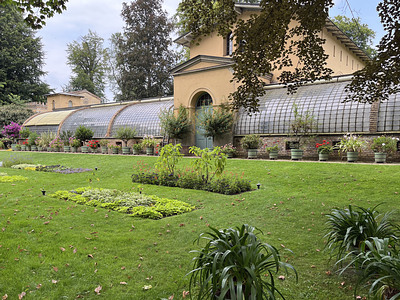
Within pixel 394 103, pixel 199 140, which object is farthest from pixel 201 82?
pixel 394 103

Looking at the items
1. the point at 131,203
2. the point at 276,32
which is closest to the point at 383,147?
the point at 276,32

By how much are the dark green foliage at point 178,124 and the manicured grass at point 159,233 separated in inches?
331

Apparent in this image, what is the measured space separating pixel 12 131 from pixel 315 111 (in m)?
30.1

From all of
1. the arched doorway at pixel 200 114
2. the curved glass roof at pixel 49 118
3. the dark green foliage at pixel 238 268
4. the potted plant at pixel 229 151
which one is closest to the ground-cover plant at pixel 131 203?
the dark green foliage at pixel 238 268

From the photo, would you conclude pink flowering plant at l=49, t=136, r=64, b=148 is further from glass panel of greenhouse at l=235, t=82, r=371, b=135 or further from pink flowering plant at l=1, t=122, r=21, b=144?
glass panel of greenhouse at l=235, t=82, r=371, b=135

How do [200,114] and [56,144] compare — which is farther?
[56,144]

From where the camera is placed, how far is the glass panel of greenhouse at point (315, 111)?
13742 millimetres

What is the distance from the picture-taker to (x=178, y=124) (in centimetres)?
1817

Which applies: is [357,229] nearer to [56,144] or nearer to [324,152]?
[324,152]

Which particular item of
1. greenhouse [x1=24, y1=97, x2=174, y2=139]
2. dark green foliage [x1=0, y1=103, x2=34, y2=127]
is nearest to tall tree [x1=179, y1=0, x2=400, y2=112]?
greenhouse [x1=24, y1=97, x2=174, y2=139]

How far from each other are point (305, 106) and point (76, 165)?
42.5 feet

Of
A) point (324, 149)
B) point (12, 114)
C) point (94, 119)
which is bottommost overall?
point (324, 149)

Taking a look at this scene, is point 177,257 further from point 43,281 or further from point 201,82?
point 201,82

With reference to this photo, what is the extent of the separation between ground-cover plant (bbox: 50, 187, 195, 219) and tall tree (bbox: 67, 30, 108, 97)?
149 feet
